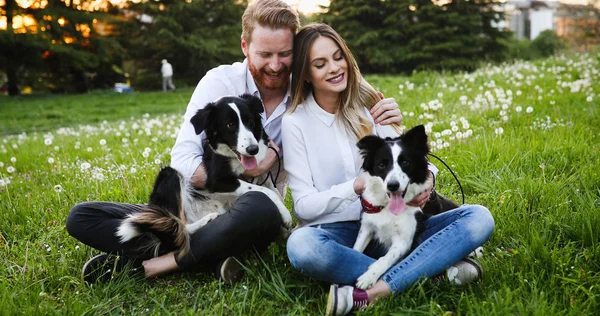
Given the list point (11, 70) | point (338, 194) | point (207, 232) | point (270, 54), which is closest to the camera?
point (338, 194)

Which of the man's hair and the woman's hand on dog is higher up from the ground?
the man's hair

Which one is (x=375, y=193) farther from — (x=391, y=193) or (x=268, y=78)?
(x=268, y=78)

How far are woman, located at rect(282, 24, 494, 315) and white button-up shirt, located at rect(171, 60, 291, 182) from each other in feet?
1.42

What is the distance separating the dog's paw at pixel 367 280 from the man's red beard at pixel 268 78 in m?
1.62

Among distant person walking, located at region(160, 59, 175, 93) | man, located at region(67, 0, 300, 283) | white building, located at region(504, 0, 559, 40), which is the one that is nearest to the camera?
man, located at region(67, 0, 300, 283)

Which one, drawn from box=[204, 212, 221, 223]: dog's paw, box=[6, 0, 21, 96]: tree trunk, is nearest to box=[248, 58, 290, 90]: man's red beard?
box=[204, 212, 221, 223]: dog's paw

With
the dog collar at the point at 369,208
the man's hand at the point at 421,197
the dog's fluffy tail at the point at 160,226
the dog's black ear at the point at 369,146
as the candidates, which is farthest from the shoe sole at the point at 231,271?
the man's hand at the point at 421,197

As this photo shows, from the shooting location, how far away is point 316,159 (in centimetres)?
312

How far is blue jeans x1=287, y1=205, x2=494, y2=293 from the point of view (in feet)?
8.50

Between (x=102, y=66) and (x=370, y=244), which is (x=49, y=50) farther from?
(x=370, y=244)

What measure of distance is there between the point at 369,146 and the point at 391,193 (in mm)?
312

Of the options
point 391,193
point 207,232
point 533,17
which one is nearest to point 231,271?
point 207,232

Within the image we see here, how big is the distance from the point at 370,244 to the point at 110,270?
168 cm

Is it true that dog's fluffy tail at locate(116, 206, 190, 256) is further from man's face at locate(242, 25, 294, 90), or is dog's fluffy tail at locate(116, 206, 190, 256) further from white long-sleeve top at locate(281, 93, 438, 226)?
man's face at locate(242, 25, 294, 90)
